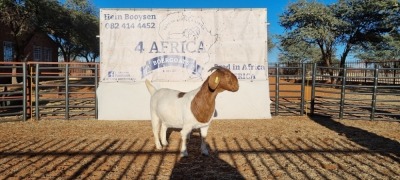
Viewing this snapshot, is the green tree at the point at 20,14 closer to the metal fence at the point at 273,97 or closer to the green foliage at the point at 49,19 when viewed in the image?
the green foliage at the point at 49,19

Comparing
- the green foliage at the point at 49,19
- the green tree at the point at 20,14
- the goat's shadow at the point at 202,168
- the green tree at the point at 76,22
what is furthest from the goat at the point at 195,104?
the green tree at the point at 76,22

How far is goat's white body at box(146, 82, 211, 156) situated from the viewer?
5.62 metres

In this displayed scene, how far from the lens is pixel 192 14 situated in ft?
32.1

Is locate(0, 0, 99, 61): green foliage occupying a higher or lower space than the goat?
higher

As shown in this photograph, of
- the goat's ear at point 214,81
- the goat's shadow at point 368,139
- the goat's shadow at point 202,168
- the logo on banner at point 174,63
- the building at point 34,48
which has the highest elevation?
the building at point 34,48

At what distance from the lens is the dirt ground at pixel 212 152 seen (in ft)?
16.3

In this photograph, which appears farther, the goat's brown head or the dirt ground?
the goat's brown head

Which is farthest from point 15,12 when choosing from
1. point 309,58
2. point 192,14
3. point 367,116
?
point 309,58

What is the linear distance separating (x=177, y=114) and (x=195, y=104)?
1.46 ft

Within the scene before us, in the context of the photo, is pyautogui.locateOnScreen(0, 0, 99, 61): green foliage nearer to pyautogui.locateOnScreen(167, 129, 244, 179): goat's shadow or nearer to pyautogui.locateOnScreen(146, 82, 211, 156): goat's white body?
pyautogui.locateOnScreen(146, 82, 211, 156): goat's white body

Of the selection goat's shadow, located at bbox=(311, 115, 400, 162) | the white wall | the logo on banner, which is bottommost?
goat's shadow, located at bbox=(311, 115, 400, 162)

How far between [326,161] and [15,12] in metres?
19.6

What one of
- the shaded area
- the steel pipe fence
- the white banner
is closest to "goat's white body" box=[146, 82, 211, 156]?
the shaded area

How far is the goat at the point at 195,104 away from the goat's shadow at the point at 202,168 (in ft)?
0.61
